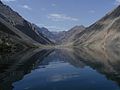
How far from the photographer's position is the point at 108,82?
5003 centimetres

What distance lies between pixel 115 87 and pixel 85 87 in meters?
4.60

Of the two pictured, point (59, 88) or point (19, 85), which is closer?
point (59, 88)

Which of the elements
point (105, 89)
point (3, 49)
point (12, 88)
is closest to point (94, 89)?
point (105, 89)

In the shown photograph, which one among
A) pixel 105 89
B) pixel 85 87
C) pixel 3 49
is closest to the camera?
pixel 105 89

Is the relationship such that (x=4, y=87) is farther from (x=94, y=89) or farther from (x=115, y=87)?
(x=115, y=87)

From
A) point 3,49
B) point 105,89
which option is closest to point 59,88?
point 105,89

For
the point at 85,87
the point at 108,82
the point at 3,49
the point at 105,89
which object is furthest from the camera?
the point at 3,49

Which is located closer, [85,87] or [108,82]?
[85,87]

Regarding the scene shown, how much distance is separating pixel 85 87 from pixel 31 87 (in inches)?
329

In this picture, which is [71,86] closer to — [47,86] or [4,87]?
[47,86]

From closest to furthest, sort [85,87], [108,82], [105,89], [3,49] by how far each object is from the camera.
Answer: [105,89]
[85,87]
[108,82]
[3,49]

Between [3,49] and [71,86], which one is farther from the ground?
[3,49]

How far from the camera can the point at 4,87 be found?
4462cm

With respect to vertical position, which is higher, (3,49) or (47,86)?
(3,49)
